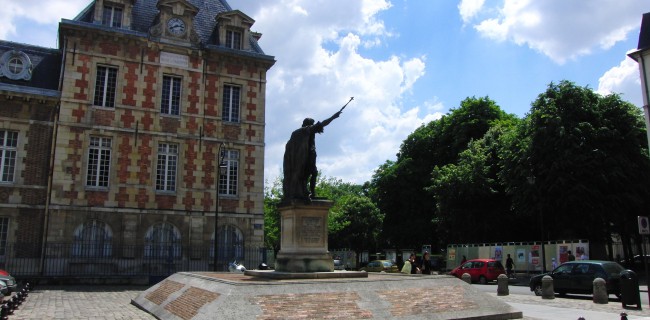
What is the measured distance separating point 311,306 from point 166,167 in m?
18.5

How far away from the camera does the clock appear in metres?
27.6

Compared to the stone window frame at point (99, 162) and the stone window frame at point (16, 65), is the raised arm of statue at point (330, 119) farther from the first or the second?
the stone window frame at point (16, 65)

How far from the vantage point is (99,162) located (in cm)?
2531

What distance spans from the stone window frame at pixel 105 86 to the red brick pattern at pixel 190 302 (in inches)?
659

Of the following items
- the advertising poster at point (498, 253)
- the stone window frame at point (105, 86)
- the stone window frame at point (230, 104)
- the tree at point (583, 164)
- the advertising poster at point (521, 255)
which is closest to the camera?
the stone window frame at point (105, 86)

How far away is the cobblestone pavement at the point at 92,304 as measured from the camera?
12.6 metres

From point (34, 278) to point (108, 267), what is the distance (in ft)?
10.7

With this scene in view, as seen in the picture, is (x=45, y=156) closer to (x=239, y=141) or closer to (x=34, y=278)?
(x=34, y=278)

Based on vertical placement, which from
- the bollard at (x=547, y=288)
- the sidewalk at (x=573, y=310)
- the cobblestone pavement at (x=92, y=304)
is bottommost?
the sidewalk at (x=573, y=310)

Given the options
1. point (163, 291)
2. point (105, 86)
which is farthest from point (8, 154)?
point (163, 291)

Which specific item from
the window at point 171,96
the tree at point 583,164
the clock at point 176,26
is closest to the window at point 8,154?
the window at point 171,96

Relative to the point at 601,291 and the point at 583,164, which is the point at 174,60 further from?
the point at 583,164

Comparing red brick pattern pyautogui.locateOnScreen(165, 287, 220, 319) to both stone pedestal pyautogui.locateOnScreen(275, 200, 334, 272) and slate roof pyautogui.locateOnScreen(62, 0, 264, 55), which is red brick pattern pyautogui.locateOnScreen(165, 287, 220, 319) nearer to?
stone pedestal pyautogui.locateOnScreen(275, 200, 334, 272)

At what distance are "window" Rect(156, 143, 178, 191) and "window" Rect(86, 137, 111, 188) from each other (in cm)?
240
